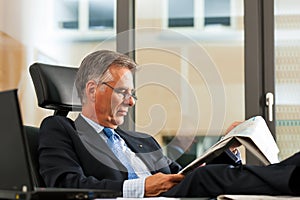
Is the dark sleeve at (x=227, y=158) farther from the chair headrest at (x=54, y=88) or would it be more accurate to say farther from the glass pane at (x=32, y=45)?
the glass pane at (x=32, y=45)

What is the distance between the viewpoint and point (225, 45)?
11.5 feet

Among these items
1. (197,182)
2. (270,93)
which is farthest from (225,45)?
(197,182)

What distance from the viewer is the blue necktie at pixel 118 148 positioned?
2053 millimetres

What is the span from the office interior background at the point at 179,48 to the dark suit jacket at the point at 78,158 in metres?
1.14

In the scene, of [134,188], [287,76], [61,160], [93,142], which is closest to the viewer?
[134,188]

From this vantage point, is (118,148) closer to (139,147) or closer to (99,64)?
(139,147)

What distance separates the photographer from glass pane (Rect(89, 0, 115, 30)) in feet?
12.0

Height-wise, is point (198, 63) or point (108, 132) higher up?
point (198, 63)

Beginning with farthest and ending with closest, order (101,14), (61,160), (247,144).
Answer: (101,14), (61,160), (247,144)

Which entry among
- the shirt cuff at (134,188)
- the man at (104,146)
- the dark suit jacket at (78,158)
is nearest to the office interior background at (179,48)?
the man at (104,146)

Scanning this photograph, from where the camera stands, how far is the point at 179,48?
353 centimetres

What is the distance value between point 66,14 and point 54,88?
165cm

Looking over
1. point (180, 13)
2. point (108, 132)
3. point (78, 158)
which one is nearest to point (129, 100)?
point (108, 132)

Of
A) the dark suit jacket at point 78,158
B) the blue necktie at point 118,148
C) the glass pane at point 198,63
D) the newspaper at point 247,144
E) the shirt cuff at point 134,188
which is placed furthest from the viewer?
the glass pane at point 198,63
